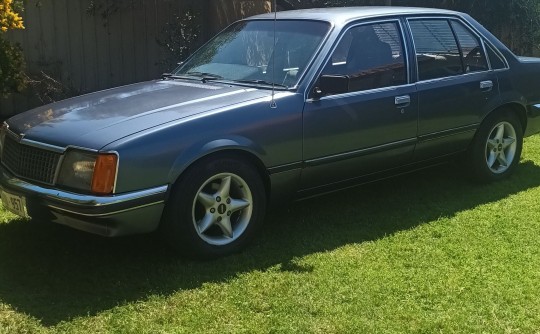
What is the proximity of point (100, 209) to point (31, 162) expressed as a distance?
70 cm

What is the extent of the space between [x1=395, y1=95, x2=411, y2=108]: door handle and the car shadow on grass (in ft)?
2.92

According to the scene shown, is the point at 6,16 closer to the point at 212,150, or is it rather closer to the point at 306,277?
the point at 212,150

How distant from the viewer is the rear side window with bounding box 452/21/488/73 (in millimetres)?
5742

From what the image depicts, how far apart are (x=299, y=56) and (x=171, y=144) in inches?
55.4

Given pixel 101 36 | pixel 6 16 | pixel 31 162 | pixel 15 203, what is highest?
pixel 6 16

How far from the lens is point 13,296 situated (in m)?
3.68

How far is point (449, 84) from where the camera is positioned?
5453 mm

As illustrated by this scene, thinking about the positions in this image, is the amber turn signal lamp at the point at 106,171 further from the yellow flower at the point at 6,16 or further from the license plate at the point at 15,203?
the yellow flower at the point at 6,16

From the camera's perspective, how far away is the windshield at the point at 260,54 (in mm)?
4758

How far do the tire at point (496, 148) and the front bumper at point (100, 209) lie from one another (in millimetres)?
3244

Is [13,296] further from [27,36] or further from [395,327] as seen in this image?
[27,36]

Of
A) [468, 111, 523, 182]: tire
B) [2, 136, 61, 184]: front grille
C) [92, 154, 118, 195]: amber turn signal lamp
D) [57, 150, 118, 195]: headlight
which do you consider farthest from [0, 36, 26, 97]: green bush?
[468, 111, 523, 182]: tire

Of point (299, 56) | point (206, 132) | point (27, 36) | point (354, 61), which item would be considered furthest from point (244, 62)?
point (27, 36)

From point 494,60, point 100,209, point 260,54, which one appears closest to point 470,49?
point 494,60
